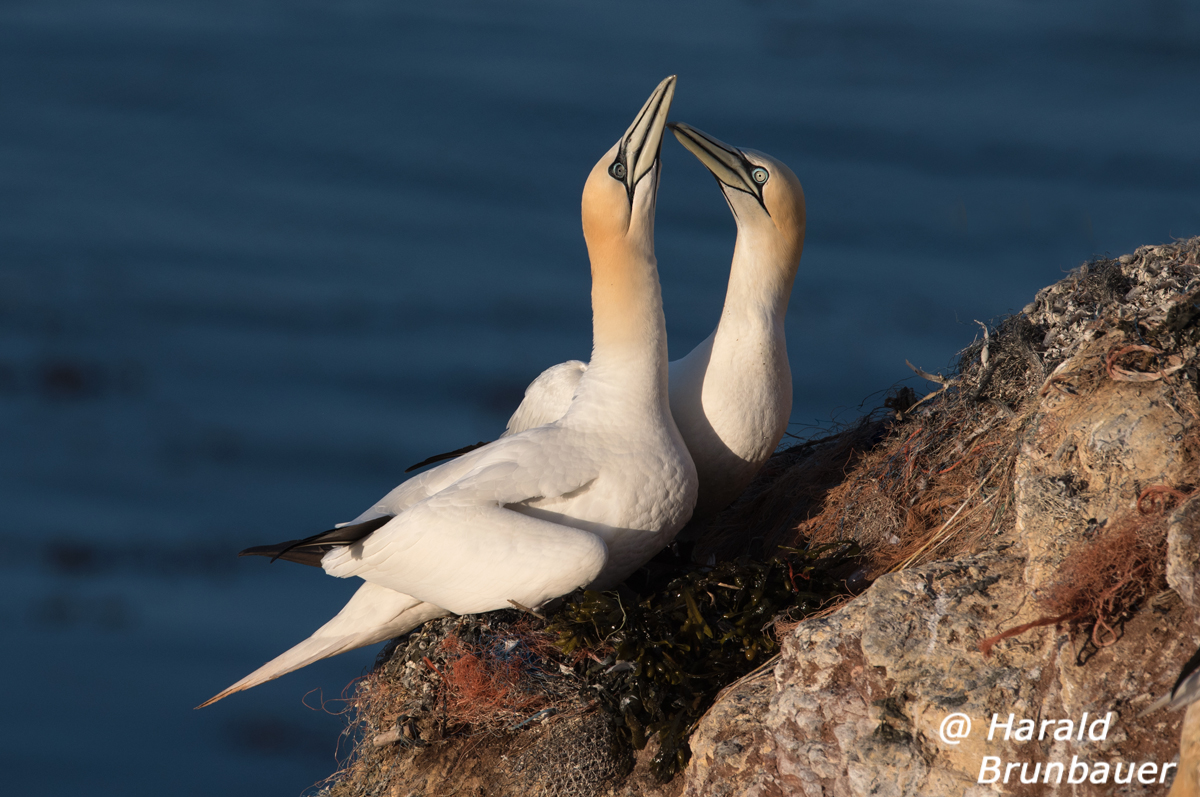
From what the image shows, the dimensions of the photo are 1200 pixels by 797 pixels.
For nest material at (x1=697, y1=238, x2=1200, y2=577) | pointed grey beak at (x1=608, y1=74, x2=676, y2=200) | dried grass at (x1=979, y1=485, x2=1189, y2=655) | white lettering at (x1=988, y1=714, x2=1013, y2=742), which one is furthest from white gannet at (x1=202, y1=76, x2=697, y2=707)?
dried grass at (x1=979, y1=485, x2=1189, y2=655)

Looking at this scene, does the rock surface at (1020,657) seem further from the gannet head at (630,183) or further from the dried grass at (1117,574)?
the gannet head at (630,183)

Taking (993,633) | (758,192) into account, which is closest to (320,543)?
(758,192)

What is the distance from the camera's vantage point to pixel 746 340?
5.55m

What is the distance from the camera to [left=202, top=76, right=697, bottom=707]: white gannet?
15.4 feet

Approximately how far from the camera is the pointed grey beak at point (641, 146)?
528 centimetres

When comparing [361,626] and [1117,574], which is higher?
[1117,574]

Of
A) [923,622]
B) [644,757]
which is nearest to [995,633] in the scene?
[923,622]

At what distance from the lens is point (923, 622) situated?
3777 mm

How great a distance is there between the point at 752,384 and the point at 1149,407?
2.13m

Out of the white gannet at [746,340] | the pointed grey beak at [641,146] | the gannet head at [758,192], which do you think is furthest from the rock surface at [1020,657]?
the pointed grey beak at [641,146]

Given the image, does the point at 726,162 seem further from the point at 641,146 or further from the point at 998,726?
the point at 998,726

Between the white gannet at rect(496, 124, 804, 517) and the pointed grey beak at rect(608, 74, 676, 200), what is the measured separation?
Answer: 0.39 metres

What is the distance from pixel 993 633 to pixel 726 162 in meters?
2.81

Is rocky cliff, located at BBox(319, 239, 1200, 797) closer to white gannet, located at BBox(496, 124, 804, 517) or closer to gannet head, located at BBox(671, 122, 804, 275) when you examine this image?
white gannet, located at BBox(496, 124, 804, 517)
